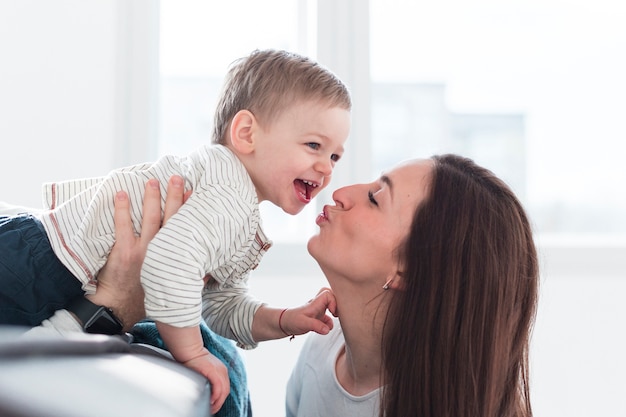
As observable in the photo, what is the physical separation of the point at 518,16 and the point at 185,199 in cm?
204

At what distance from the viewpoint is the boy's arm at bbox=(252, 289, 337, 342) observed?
138cm

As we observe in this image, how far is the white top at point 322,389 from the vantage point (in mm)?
1391

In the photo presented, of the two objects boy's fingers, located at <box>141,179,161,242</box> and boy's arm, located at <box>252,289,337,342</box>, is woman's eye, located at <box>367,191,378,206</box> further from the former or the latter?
boy's fingers, located at <box>141,179,161,242</box>

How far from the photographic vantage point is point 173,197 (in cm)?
122

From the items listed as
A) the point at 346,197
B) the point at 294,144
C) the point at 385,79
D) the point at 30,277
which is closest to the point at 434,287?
the point at 346,197

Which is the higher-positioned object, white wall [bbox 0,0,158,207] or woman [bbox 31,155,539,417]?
white wall [bbox 0,0,158,207]

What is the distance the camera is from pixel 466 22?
2.78 m

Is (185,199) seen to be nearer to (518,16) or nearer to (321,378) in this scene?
(321,378)

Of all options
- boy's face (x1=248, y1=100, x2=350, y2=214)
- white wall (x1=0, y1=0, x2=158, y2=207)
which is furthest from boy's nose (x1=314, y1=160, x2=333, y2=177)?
white wall (x1=0, y1=0, x2=158, y2=207)

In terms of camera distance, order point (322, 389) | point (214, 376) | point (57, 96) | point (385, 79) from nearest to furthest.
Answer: point (214, 376) < point (322, 389) < point (57, 96) < point (385, 79)

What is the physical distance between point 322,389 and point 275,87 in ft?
2.16

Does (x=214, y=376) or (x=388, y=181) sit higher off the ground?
(x=388, y=181)

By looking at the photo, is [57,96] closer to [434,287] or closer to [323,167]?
[323,167]

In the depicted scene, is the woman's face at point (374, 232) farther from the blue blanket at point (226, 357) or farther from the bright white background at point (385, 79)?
the bright white background at point (385, 79)
